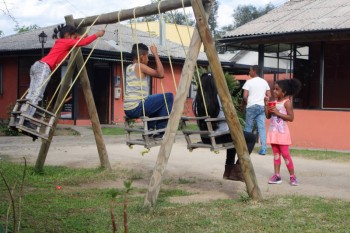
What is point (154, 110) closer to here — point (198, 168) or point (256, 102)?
point (198, 168)

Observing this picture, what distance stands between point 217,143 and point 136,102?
1296mm

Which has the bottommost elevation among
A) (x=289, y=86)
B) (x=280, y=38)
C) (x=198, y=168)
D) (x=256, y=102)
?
(x=198, y=168)

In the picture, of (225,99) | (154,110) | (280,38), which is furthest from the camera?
(280,38)

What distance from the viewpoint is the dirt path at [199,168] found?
7.66 meters

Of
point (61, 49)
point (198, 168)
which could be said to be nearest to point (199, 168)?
point (198, 168)

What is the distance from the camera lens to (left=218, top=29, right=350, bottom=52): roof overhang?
13.8 metres

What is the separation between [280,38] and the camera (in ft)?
48.2

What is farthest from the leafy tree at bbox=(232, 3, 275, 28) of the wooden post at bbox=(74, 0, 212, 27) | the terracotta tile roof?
the wooden post at bbox=(74, 0, 212, 27)

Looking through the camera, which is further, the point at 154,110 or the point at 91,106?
the point at 91,106

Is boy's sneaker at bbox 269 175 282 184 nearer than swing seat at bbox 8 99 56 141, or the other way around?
swing seat at bbox 8 99 56 141

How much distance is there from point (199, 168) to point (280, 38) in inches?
236

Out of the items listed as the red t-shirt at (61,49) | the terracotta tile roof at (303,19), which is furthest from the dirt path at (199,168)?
the terracotta tile roof at (303,19)

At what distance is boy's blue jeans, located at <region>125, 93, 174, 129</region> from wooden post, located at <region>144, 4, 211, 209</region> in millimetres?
1153

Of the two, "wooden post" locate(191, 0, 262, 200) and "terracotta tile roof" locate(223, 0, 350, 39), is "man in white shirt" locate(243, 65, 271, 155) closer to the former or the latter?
"terracotta tile roof" locate(223, 0, 350, 39)
